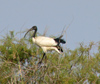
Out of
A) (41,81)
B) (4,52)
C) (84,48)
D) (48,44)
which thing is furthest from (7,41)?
(41,81)

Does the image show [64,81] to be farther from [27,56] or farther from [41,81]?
[27,56]

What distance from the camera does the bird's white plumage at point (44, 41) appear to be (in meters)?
9.76

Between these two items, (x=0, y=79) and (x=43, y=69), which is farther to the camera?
(x=0, y=79)

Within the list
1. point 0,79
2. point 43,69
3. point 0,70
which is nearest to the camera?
point 43,69

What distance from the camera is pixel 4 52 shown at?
9.91 m

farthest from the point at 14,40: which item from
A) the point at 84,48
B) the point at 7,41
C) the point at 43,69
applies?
the point at 43,69

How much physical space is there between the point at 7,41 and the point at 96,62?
2.59 metres

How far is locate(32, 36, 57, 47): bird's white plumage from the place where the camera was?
9762 millimetres

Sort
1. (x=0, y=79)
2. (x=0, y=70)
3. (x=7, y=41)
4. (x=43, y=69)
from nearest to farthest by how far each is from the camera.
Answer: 1. (x=43, y=69)
2. (x=0, y=70)
3. (x=0, y=79)
4. (x=7, y=41)

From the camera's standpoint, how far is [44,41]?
32.4 feet

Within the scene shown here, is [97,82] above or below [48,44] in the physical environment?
below

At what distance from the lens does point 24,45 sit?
9711 mm

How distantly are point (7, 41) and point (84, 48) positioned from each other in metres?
2.09

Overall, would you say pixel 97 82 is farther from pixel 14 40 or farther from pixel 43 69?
pixel 43 69
